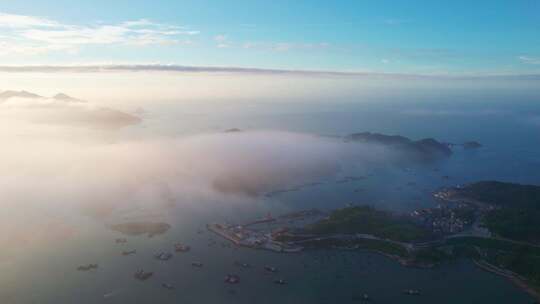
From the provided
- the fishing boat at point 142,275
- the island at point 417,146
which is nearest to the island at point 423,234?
the fishing boat at point 142,275

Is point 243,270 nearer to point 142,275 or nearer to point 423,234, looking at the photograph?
point 142,275

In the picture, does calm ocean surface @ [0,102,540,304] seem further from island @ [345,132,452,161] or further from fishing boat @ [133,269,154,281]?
island @ [345,132,452,161]

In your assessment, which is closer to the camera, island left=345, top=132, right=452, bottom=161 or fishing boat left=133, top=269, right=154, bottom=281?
fishing boat left=133, top=269, right=154, bottom=281

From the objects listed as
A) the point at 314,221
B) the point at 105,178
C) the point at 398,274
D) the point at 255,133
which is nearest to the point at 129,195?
the point at 105,178

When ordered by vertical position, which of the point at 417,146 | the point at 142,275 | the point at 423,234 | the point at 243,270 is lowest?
the point at 142,275

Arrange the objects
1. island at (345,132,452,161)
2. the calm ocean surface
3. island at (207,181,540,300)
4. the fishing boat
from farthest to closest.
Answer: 1. island at (345,132,452,161)
2. island at (207,181,540,300)
3. the fishing boat
4. the calm ocean surface

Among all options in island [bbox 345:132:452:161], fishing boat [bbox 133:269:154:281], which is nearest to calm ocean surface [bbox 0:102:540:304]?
fishing boat [bbox 133:269:154:281]

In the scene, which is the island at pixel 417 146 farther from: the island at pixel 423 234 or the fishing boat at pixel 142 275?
the fishing boat at pixel 142 275

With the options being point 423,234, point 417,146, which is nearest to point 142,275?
point 423,234

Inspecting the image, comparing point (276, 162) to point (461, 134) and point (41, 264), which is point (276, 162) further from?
point (461, 134)

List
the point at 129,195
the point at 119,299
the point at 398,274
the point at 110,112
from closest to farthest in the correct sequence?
the point at 119,299 → the point at 398,274 → the point at 129,195 → the point at 110,112

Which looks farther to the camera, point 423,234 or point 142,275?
point 423,234
